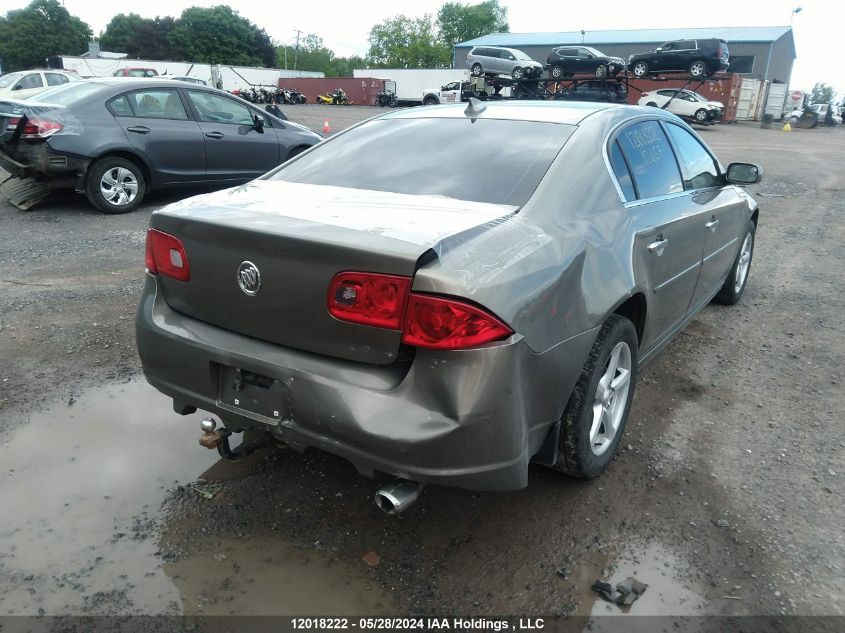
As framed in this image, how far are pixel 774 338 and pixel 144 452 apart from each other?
4.34 m

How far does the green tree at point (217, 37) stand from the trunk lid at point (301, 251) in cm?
Answer: 8474

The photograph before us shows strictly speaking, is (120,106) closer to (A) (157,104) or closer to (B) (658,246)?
(A) (157,104)

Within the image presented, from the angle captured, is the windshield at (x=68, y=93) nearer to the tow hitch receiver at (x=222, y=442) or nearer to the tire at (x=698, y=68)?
the tow hitch receiver at (x=222, y=442)

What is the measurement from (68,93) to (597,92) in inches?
597

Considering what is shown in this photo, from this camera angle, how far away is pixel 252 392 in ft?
7.84

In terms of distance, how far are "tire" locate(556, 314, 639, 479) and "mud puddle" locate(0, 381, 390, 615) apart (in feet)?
3.20

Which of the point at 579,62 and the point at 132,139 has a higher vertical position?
the point at 579,62

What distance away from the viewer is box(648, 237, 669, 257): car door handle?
3123 mm

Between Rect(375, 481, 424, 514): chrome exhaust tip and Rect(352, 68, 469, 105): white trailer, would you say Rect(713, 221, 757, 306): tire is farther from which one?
Rect(352, 68, 469, 105): white trailer

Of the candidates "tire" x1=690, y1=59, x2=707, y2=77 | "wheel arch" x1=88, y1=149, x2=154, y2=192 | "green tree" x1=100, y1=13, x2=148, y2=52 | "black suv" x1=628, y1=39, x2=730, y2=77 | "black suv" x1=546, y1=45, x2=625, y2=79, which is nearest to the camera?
"wheel arch" x1=88, y1=149, x2=154, y2=192

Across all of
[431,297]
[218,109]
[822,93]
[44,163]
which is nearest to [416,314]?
[431,297]

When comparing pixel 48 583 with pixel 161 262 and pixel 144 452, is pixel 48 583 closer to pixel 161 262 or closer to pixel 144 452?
pixel 144 452

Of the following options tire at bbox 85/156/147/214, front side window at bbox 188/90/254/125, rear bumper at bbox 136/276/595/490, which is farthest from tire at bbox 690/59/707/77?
rear bumper at bbox 136/276/595/490

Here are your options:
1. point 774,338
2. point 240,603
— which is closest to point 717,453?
point 774,338
